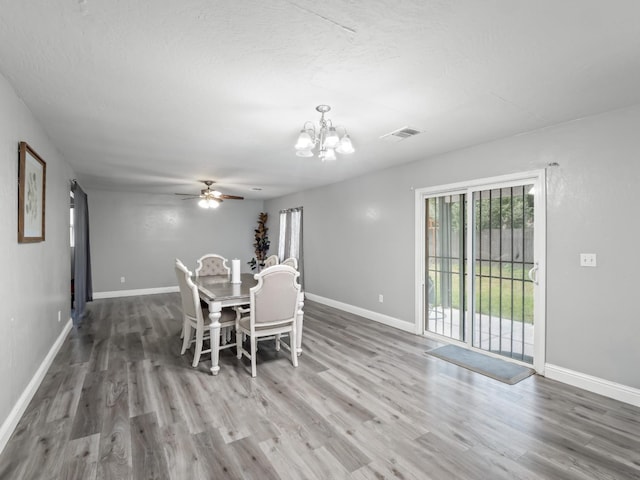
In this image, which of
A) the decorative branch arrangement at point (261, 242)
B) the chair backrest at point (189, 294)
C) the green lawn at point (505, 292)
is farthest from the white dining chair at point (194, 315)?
the decorative branch arrangement at point (261, 242)

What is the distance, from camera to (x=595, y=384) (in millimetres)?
2693

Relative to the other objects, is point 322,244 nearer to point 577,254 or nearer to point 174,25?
point 577,254

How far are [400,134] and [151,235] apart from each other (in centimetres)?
632

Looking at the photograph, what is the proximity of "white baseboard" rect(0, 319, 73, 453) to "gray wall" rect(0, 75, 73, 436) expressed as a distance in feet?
0.14

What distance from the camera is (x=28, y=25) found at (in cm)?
156

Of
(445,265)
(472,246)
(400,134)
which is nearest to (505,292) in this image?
(472,246)

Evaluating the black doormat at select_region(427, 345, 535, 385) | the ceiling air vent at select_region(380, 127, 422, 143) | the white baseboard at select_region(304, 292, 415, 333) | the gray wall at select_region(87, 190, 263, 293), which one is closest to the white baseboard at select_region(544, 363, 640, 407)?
the black doormat at select_region(427, 345, 535, 385)

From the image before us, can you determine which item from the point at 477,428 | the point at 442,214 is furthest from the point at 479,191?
the point at 477,428

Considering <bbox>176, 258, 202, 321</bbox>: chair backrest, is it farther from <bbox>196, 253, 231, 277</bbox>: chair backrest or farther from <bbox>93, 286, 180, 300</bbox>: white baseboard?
<bbox>93, 286, 180, 300</bbox>: white baseboard

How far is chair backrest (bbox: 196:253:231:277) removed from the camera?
5250mm

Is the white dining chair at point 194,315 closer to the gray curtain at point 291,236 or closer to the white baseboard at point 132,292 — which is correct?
the gray curtain at point 291,236

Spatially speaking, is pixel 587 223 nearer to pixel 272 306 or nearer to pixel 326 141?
pixel 326 141

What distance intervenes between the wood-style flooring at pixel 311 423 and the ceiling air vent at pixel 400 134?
2.36 m

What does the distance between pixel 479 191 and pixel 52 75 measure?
13.0 ft
